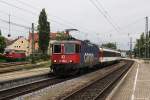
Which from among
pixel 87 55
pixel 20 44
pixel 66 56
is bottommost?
pixel 66 56

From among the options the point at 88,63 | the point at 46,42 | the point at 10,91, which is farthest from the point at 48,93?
the point at 46,42

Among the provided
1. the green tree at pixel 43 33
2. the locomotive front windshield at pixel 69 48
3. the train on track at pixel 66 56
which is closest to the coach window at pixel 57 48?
the train on track at pixel 66 56

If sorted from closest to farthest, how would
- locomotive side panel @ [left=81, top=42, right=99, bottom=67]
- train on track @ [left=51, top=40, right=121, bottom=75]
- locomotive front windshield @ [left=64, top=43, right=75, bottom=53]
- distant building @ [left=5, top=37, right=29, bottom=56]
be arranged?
train on track @ [left=51, top=40, right=121, bottom=75] → locomotive front windshield @ [left=64, top=43, right=75, bottom=53] → locomotive side panel @ [left=81, top=42, right=99, bottom=67] → distant building @ [left=5, top=37, right=29, bottom=56]

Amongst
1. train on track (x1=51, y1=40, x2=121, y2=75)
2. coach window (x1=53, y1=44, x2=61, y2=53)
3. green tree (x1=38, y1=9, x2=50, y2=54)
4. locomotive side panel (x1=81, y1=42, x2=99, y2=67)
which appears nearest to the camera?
train on track (x1=51, y1=40, x2=121, y2=75)

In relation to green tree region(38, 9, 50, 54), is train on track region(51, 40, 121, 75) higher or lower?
lower

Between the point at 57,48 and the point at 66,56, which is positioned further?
the point at 57,48

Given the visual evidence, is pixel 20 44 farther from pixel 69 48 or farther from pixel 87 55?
pixel 69 48

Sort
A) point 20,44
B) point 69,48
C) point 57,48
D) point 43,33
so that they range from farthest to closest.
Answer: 1. point 20,44
2. point 43,33
3. point 57,48
4. point 69,48

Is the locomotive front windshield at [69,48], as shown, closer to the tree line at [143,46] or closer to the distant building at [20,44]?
the tree line at [143,46]

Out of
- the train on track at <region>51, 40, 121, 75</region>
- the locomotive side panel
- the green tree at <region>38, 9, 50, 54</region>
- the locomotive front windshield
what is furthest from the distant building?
the locomotive front windshield

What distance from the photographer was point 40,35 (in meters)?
102

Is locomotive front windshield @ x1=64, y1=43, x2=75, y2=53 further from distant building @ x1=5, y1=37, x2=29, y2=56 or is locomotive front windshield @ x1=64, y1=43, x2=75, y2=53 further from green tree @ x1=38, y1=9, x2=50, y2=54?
distant building @ x1=5, y1=37, x2=29, y2=56

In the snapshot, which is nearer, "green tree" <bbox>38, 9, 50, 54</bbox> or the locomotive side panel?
the locomotive side panel

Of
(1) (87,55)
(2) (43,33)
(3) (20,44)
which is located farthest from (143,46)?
(1) (87,55)
